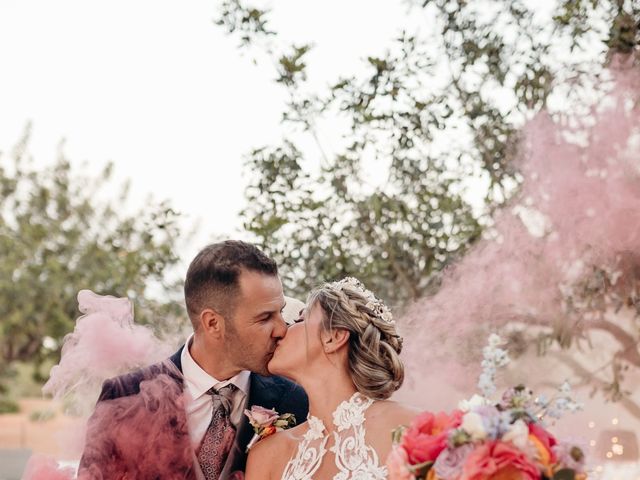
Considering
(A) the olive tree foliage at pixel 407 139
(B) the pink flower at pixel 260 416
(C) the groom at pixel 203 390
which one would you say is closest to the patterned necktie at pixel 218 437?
(C) the groom at pixel 203 390

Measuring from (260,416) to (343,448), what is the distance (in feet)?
0.89

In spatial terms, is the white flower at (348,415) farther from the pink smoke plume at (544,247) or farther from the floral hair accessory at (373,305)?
the pink smoke plume at (544,247)

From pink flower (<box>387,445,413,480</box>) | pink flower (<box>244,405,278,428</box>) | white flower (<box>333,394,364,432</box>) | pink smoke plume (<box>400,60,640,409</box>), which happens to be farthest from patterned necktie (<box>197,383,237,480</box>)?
pink smoke plume (<box>400,60,640,409</box>)

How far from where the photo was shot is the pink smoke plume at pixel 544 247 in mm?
4500

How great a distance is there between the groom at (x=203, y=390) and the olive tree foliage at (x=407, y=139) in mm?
2120

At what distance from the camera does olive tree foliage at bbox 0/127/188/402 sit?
1423 cm

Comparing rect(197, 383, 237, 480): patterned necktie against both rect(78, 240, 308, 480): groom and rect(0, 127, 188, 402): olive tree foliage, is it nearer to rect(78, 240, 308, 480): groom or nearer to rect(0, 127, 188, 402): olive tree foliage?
rect(78, 240, 308, 480): groom

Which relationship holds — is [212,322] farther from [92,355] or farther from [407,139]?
[407,139]

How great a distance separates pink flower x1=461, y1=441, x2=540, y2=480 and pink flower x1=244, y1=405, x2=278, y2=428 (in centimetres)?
125

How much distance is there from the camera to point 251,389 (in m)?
3.12

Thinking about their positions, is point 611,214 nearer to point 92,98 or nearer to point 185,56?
point 185,56

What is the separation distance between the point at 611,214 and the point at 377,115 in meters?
1.30

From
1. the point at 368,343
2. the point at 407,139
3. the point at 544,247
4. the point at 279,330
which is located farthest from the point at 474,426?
the point at 407,139

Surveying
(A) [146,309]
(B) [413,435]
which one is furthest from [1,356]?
(B) [413,435]
